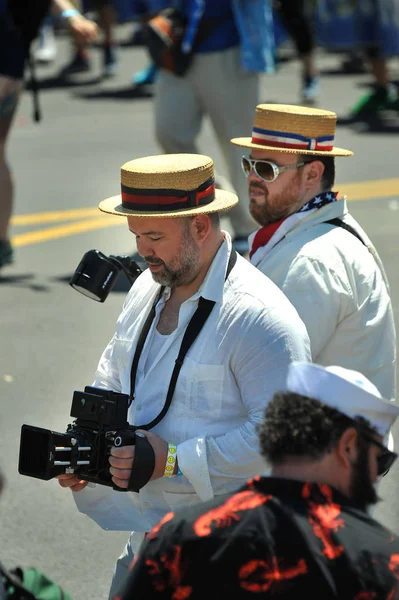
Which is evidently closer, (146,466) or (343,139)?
(146,466)

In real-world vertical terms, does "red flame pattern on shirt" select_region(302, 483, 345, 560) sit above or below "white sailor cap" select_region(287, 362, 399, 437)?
below

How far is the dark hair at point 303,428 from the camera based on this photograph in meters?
2.67

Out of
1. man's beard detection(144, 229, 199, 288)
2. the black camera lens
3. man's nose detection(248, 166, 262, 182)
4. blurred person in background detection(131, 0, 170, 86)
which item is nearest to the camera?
man's beard detection(144, 229, 199, 288)

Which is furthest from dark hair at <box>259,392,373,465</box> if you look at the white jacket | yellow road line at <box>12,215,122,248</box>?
yellow road line at <box>12,215,122,248</box>

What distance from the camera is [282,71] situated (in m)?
17.0

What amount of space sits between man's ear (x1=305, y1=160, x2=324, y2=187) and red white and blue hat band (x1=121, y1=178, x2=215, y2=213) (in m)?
0.90

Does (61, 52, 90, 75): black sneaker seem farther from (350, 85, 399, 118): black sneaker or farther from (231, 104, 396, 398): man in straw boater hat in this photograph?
(231, 104, 396, 398): man in straw boater hat

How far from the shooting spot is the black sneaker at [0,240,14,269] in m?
8.60

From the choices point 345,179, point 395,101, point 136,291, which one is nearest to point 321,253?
point 136,291

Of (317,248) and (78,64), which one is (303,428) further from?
(78,64)

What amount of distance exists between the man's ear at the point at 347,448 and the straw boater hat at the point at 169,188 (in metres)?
1.21

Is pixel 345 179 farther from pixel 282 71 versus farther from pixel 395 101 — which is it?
pixel 282 71

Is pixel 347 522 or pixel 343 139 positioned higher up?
pixel 347 522

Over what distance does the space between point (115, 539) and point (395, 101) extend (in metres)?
9.60
